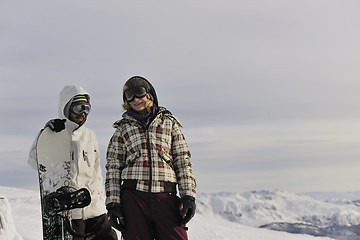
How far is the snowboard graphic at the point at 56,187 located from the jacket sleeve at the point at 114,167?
1.08 meters

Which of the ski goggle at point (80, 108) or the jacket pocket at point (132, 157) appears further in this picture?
the ski goggle at point (80, 108)

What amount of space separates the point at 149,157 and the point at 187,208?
528 millimetres

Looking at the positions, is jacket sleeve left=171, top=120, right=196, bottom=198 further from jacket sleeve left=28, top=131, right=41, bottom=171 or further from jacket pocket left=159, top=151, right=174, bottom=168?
jacket sleeve left=28, top=131, right=41, bottom=171

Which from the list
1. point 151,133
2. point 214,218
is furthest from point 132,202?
point 214,218

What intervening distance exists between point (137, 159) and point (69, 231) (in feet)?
5.09

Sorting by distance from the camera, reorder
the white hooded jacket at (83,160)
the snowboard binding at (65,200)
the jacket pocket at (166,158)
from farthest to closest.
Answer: the white hooded jacket at (83,160) → the snowboard binding at (65,200) → the jacket pocket at (166,158)

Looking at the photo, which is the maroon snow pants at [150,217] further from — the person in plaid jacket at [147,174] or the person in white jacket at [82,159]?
the person in white jacket at [82,159]

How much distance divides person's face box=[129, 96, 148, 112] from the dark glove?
859mm

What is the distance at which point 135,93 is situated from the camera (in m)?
4.36

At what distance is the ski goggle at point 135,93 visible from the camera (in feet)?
14.3

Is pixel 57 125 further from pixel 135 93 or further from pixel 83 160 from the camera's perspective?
pixel 135 93

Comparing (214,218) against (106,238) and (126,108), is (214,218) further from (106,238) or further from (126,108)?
(126,108)

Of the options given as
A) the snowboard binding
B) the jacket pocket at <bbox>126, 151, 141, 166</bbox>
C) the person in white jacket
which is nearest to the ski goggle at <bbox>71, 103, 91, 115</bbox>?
the person in white jacket

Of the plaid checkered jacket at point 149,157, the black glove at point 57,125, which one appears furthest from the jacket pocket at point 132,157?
the black glove at point 57,125
